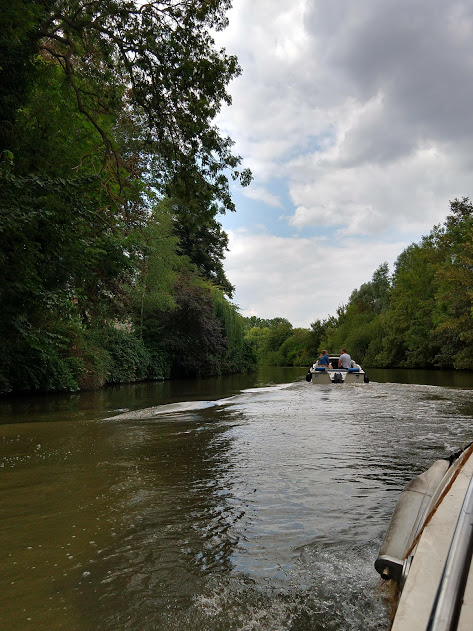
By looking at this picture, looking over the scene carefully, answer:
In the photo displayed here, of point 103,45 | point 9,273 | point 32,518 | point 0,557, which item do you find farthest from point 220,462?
point 103,45

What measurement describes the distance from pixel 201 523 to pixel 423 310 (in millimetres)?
42410

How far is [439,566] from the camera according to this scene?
1540 mm

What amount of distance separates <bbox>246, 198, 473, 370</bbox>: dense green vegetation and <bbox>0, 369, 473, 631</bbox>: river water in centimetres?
2561

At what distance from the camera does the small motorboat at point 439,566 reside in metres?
1.34

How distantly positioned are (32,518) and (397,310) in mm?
45531

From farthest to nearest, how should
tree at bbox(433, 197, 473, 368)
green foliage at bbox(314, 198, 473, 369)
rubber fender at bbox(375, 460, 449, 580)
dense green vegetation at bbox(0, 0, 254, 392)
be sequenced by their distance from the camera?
green foliage at bbox(314, 198, 473, 369) → tree at bbox(433, 197, 473, 368) → dense green vegetation at bbox(0, 0, 254, 392) → rubber fender at bbox(375, 460, 449, 580)

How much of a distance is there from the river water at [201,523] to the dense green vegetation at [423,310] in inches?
A: 1008

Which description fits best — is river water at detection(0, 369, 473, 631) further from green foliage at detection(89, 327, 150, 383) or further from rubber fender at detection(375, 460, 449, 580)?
green foliage at detection(89, 327, 150, 383)

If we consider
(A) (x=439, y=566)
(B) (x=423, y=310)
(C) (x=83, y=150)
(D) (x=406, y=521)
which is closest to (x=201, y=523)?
(D) (x=406, y=521)

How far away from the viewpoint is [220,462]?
5395 mm

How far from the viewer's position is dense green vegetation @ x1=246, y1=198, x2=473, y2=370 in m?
31.4

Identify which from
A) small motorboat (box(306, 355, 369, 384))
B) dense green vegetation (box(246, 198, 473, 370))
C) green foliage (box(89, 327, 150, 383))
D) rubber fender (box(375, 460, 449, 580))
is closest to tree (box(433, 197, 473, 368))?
dense green vegetation (box(246, 198, 473, 370))

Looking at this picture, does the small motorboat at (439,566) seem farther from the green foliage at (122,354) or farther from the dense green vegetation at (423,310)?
the dense green vegetation at (423,310)

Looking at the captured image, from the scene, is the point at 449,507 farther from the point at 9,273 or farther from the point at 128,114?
the point at 128,114
